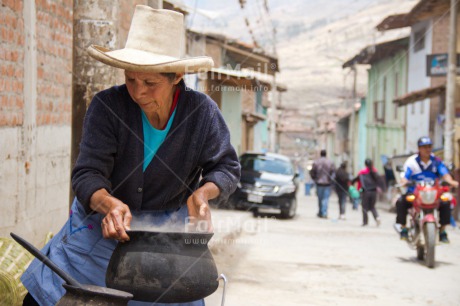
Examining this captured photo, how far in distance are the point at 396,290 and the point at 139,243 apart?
18.3 feet

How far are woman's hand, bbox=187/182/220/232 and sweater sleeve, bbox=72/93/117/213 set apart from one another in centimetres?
34

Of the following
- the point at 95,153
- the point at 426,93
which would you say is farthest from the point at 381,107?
the point at 95,153

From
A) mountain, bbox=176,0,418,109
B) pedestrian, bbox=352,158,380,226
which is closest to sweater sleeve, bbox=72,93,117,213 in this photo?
pedestrian, bbox=352,158,380,226

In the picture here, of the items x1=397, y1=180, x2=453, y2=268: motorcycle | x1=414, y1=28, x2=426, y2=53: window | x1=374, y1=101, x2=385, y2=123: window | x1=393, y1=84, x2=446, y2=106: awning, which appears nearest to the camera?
x1=397, y1=180, x2=453, y2=268: motorcycle

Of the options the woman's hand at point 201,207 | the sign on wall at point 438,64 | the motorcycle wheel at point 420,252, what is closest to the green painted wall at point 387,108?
the sign on wall at point 438,64

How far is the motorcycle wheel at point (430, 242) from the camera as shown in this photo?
9.81 meters

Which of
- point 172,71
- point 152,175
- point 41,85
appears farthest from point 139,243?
point 41,85

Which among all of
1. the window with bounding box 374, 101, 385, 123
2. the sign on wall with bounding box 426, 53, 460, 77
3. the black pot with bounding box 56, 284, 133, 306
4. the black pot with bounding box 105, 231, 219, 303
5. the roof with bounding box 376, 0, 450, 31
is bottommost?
the black pot with bounding box 56, 284, 133, 306

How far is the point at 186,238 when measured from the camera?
2.85 metres

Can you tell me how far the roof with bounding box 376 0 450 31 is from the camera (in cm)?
2619

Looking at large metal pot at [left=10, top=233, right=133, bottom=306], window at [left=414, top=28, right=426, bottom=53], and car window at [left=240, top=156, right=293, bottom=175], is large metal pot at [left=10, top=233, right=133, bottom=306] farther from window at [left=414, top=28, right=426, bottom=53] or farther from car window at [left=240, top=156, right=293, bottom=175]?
window at [left=414, top=28, right=426, bottom=53]

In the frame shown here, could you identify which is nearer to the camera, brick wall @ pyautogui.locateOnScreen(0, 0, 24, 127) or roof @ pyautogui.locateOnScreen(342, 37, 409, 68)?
brick wall @ pyautogui.locateOnScreen(0, 0, 24, 127)

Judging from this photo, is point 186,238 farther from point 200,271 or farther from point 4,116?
point 4,116

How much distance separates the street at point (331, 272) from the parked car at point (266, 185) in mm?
4082
